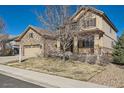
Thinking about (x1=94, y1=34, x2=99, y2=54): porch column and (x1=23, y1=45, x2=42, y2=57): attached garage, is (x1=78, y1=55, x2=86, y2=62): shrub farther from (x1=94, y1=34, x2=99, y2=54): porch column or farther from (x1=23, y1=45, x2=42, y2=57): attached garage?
(x1=23, y1=45, x2=42, y2=57): attached garage

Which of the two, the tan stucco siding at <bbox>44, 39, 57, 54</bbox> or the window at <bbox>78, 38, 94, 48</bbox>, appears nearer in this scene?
the window at <bbox>78, 38, 94, 48</bbox>

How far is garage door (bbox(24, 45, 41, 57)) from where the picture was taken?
2852 centimetres

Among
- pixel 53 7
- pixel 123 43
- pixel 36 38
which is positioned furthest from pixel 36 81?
pixel 36 38

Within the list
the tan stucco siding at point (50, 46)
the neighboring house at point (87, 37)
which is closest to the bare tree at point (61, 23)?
the neighboring house at point (87, 37)

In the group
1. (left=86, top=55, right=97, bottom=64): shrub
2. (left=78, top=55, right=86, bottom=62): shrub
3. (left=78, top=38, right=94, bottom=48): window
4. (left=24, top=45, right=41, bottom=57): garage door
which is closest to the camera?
(left=86, top=55, right=97, bottom=64): shrub

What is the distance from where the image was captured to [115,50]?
2022 cm

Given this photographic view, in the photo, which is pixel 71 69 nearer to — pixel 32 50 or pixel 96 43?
pixel 96 43

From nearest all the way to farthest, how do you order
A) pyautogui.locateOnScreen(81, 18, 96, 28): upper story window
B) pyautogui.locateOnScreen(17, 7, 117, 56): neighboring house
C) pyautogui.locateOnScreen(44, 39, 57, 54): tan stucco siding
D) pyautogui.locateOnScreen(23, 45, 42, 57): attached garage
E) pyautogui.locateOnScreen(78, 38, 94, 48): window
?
pyautogui.locateOnScreen(17, 7, 117, 56): neighboring house
pyautogui.locateOnScreen(81, 18, 96, 28): upper story window
pyautogui.locateOnScreen(78, 38, 94, 48): window
pyautogui.locateOnScreen(44, 39, 57, 54): tan stucco siding
pyautogui.locateOnScreen(23, 45, 42, 57): attached garage

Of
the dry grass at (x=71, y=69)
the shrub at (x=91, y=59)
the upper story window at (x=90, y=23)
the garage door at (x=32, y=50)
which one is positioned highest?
the upper story window at (x=90, y=23)

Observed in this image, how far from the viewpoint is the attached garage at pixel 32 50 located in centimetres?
2841

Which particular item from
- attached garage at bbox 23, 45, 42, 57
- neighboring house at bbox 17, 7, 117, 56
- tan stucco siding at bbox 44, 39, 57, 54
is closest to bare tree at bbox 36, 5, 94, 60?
neighboring house at bbox 17, 7, 117, 56

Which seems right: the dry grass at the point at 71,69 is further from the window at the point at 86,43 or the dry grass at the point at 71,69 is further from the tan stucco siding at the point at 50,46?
the tan stucco siding at the point at 50,46

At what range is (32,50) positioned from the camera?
97.0ft
